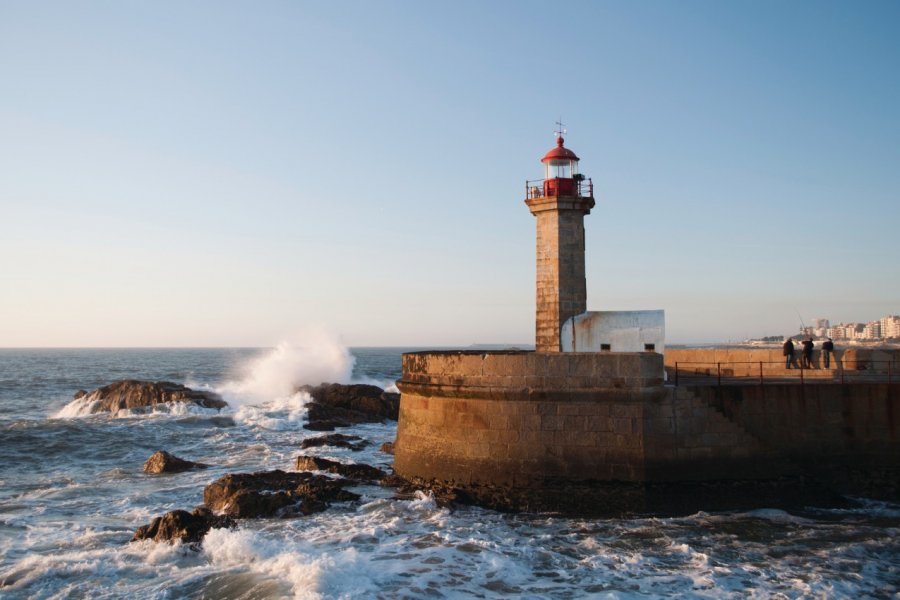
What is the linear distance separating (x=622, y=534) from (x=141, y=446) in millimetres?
12750

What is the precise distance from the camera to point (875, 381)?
35.9 feet

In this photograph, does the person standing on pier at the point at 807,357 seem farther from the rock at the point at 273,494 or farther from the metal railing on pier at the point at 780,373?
the rock at the point at 273,494

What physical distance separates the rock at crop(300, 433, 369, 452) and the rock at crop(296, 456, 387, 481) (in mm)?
2703

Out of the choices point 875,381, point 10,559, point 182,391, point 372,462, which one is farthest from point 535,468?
point 182,391

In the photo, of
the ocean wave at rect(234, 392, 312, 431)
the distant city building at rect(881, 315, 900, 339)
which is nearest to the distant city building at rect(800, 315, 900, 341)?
the distant city building at rect(881, 315, 900, 339)

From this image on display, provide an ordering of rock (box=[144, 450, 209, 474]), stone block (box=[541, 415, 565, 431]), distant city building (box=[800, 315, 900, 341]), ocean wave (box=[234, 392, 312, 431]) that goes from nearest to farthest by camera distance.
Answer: stone block (box=[541, 415, 565, 431])
rock (box=[144, 450, 209, 474])
ocean wave (box=[234, 392, 312, 431])
distant city building (box=[800, 315, 900, 341])

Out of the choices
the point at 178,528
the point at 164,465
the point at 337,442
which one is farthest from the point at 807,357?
the point at 164,465

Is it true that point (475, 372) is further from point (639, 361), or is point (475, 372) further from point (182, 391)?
point (182, 391)

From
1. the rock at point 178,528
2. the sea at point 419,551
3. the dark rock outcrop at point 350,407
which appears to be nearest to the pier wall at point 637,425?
the sea at point 419,551

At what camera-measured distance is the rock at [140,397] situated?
24.3 m

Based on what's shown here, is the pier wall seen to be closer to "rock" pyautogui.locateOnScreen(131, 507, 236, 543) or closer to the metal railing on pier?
the metal railing on pier

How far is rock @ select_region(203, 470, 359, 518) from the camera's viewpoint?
382 inches

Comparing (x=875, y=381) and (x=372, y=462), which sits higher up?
(x=875, y=381)

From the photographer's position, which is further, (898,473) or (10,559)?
(898,473)
